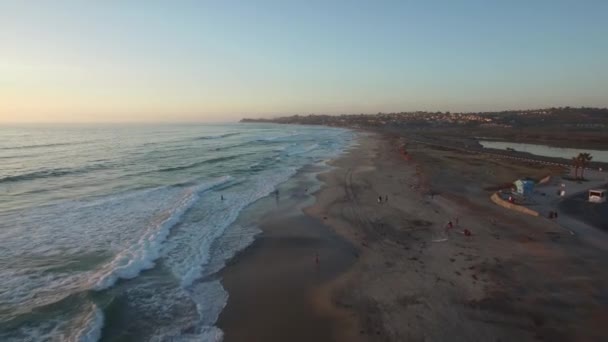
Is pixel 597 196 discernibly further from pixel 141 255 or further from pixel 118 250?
pixel 118 250

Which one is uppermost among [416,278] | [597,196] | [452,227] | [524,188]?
[524,188]

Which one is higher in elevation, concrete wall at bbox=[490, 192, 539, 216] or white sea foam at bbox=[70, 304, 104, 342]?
concrete wall at bbox=[490, 192, 539, 216]

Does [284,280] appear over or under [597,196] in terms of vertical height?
under

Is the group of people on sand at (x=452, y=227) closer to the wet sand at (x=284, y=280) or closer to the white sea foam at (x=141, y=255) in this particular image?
the wet sand at (x=284, y=280)

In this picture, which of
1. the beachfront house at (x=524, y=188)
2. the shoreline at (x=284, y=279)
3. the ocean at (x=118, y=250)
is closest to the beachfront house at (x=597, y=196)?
the beachfront house at (x=524, y=188)

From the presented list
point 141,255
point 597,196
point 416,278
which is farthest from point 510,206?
point 141,255

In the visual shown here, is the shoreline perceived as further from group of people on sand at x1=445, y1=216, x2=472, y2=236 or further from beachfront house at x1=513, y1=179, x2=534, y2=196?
beachfront house at x1=513, y1=179, x2=534, y2=196

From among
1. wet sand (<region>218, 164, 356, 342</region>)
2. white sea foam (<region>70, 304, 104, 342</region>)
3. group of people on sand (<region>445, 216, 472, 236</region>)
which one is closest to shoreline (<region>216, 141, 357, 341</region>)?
wet sand (<region>218, 164, 356, 342</region>)

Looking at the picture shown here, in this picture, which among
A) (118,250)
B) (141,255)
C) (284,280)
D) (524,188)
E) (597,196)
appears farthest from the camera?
(524,188)
